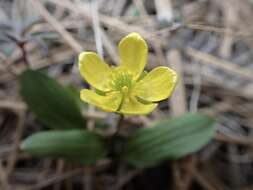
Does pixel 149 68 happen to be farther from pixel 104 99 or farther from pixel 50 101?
pixel 104 99

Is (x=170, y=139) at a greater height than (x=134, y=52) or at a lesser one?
lesser

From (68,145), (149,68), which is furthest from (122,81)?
(149,68)

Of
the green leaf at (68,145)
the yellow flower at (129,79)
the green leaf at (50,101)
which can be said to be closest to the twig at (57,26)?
the green leaf at (50,101)

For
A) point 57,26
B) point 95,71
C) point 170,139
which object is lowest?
point 170,139

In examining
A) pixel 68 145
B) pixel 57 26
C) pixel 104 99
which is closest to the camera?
pixel 104 99

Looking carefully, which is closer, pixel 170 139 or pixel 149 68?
pixel 170 139

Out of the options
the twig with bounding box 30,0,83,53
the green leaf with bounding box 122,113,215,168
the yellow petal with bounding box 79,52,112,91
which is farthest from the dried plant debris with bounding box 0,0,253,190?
the yellow petal with bounding box 79,52,112,91

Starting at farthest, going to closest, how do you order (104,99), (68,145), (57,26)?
(57,26), (68,145), (104,99)

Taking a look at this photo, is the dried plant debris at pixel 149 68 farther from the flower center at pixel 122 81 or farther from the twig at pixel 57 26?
the flower center at pixel 122 81
